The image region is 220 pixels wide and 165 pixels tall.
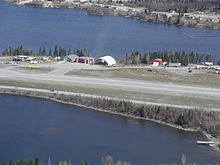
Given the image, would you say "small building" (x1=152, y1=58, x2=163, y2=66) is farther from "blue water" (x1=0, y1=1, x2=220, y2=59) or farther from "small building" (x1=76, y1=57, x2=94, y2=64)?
"blue water" (x1=0, y1=1, x2=220, y2=59)

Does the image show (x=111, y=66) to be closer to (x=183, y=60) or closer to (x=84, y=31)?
(x=183, y=60)

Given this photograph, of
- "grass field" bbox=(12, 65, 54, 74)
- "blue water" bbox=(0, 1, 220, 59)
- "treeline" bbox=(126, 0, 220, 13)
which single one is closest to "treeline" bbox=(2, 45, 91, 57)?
"blue water" bbox=(0, 1, 220, 59)

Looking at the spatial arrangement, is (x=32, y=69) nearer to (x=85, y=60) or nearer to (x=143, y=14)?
(x=85, y=60)

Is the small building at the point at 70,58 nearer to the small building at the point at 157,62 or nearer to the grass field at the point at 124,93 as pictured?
the small building at the point at 157,62

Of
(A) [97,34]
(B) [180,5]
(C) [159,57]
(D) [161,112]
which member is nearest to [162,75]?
(C) [159,57]

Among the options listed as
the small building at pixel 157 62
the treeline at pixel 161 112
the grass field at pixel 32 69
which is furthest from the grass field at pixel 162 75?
the treeline at pixel 161 112

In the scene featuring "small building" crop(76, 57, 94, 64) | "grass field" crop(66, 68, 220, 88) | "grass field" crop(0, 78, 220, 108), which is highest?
"small building" crop(76, 57, 94, 64)
